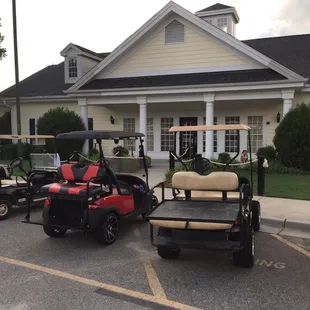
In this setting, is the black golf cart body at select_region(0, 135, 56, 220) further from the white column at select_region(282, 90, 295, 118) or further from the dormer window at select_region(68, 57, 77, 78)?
the dormer window at select_region(68, 57, 77, 78)

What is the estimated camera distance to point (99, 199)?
521cm

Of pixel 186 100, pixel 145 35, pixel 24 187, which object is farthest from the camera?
pixel 145 35

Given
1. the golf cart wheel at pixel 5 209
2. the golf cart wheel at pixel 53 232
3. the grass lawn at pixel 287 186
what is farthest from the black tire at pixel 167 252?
the grass lawn at pixel 287 186

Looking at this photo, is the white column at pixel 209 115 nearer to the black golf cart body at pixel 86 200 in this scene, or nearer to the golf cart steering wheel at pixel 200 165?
the golf cart steering wheel at pixel 200 165

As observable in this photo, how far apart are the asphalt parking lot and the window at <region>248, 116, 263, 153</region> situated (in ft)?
35.2

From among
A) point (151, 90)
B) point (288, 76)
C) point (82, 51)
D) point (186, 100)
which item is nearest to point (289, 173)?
point (288, 76)

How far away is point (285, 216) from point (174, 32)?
1148cm

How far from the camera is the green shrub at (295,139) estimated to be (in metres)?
12.0

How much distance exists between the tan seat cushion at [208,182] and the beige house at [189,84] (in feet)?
29.8

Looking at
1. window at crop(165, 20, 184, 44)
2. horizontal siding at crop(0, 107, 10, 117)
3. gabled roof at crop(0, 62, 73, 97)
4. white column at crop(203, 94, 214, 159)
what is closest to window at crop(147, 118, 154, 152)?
window at crop(165, 20, 184, 44)

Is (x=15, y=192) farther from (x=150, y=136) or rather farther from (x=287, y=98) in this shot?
(x=150, y=136)

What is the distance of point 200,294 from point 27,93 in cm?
1848

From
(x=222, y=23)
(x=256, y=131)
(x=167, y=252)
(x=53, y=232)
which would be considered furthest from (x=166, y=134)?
(x=167, y=252)

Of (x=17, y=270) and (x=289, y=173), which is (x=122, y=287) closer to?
(x=17, y=270)
